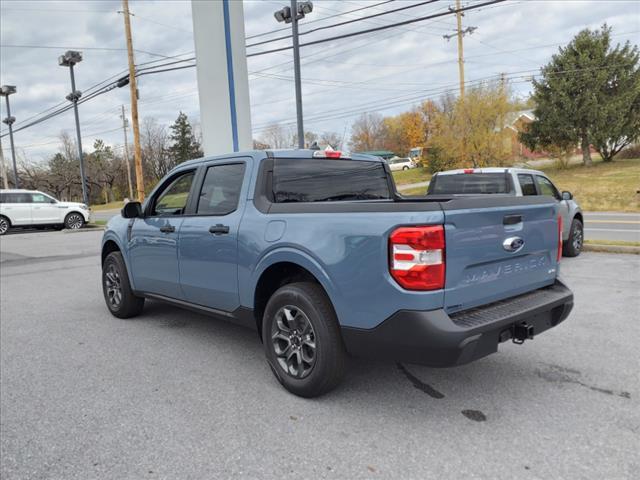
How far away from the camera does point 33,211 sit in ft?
67.7

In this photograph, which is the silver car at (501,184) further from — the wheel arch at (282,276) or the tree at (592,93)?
the tree at (592,93)

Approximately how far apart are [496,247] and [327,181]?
1634 mm

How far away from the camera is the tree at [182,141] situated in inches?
2785

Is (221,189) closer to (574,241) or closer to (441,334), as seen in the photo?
(441,334)

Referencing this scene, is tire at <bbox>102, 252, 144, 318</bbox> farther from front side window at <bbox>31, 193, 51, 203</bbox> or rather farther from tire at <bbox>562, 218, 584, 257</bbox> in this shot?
front side window at <bbox>31, 193, 51, 203</bbox>

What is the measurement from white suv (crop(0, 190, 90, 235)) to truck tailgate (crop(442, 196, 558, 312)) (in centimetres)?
2198

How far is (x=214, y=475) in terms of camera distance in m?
2.52

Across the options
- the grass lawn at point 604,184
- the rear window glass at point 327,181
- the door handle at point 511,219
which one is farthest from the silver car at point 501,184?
the grass lawn at point 604,184

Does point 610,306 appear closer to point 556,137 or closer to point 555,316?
point 555,316

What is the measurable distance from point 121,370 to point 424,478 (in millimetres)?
2806

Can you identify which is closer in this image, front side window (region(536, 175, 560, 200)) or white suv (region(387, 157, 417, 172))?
front side window (region(536, 175, 560, 200))

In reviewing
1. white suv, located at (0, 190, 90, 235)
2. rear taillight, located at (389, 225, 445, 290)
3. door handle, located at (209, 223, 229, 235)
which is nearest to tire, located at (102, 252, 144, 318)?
door handle, located at (209, 223, 229, 235)

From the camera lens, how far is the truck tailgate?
2844 mm

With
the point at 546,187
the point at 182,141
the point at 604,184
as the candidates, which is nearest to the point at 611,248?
the point at 546,187
